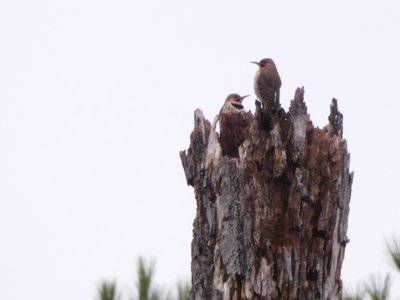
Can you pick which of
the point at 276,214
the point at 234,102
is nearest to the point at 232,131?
the point at 276,214

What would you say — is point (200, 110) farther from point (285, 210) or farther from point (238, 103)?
point (238, 103)

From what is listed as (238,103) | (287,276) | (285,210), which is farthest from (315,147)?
(238,103)

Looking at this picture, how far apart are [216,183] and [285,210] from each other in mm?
534

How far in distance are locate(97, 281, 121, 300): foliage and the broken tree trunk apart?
2.47 m

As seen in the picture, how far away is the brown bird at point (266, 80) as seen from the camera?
717 centimetres

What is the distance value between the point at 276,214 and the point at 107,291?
305 centimetres

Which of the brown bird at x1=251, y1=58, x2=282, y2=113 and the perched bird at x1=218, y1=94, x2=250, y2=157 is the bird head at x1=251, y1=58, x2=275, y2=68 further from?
the perched bird at x1=218, y1=94, x2=250, y2=157

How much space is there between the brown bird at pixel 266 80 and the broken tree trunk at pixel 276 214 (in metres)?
1.82

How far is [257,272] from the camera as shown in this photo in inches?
186

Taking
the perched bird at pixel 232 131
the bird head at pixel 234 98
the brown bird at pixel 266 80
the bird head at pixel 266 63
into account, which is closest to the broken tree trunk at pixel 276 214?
the perched bird at pixel 232 131

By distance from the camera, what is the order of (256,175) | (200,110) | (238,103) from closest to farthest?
(256,175) → (200,110) → (238,103)

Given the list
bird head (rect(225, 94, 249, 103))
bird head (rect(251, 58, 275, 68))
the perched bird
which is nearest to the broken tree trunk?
the perched bird

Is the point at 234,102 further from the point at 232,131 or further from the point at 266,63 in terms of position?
the point at 232,131

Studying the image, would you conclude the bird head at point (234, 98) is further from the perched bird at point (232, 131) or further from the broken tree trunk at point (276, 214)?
the broken tree trunk at point (276, 214)
